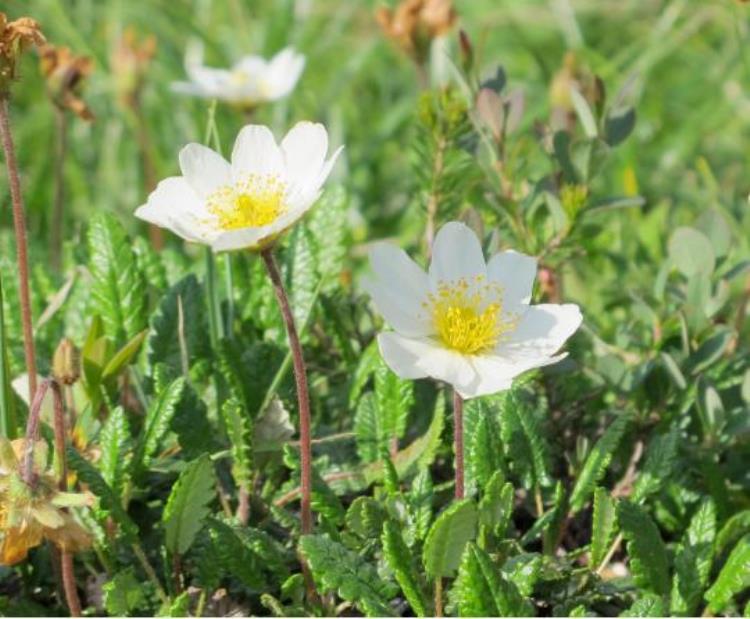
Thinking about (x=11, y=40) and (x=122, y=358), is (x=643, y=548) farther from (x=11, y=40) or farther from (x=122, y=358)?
(x=11, y=40)

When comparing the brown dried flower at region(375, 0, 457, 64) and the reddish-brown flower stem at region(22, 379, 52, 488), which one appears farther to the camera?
the brown dried flower at region(375, 0, 457, 64)

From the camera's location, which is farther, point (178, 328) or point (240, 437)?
point (178, 328)

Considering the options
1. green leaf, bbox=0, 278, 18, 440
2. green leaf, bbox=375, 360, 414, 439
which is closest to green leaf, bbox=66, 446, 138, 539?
green leaf, bbox=0, 278, 18, 440

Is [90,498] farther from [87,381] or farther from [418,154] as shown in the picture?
[418,154]

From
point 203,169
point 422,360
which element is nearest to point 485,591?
point 422,360

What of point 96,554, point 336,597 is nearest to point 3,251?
point 96,554

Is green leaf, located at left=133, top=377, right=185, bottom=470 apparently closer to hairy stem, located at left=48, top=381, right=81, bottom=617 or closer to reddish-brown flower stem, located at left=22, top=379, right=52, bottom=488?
hairy stem, located at left=48, top=381, right=81, bottom=617

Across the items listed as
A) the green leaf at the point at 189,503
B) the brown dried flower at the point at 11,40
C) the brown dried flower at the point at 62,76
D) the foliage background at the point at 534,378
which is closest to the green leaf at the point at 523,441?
the foliage background at the point at 534,378

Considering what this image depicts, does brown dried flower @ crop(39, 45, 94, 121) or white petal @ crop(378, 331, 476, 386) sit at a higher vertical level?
brown dried flower @ crop(39, 45, 94, 121)
